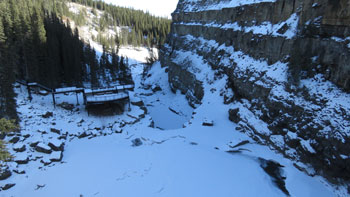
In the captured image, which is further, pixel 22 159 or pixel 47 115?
pixel 47 115

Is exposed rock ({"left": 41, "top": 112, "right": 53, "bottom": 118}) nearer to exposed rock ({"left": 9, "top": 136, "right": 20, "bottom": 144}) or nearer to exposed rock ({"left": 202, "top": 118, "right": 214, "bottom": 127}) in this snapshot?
exposed rock ({"left": 9, "top": 136, "right": 20, "bottom": 144})

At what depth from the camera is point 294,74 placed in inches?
754

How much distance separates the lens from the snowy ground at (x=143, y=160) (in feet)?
50.3

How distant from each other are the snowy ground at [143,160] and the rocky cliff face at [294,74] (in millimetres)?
1798

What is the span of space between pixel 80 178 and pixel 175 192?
831 centimetres

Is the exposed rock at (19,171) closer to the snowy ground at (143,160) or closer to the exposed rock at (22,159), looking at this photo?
the snowy ground at (143,160)

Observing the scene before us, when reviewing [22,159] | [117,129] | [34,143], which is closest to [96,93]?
[117,129]

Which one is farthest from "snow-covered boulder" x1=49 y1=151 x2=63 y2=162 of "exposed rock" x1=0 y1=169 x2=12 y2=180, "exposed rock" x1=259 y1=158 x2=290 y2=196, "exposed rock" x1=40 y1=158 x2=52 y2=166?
"exposed rock" x1=259 y1=158 x2=290 y2=196

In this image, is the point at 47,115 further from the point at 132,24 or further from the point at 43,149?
the point at 132,24

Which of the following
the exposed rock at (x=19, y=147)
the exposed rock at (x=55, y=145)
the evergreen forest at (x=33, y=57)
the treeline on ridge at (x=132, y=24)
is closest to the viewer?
the exposed rock at (x=19, y=147)

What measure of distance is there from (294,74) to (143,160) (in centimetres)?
1642

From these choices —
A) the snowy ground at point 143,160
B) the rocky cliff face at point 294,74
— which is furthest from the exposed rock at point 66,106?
the rocky cliff face at point 294,74

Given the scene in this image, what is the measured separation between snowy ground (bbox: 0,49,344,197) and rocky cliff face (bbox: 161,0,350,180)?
180 cm

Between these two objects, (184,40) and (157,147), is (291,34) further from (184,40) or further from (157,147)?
(184,40)
